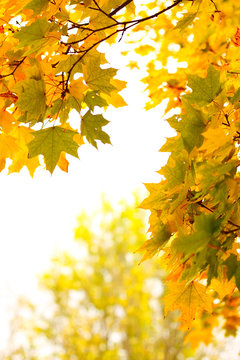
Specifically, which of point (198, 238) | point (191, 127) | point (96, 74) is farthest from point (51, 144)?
point (198, 238)

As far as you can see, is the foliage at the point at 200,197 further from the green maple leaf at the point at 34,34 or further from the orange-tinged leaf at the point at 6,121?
the orange-tinged leaf at the point at 6,121

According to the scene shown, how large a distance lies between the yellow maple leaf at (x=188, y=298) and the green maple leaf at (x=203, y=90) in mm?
477

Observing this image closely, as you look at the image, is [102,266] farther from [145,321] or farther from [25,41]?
[25,41]

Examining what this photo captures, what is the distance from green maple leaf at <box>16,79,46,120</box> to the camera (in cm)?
105

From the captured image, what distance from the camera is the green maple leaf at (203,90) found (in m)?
0.99

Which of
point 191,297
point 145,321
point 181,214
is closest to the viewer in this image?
point 181,214

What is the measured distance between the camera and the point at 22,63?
48.0 inches

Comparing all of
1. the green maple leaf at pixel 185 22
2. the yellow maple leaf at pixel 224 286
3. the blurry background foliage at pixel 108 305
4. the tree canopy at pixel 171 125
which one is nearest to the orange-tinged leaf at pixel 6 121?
the tree canopy at pixel 171 125

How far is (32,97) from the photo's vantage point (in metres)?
1.07

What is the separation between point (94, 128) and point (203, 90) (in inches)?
Answer: 11.9

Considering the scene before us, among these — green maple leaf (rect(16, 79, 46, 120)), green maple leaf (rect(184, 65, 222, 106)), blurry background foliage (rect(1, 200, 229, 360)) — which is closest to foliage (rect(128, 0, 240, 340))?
green maple leaf (rect(184, 65, 222, 106))

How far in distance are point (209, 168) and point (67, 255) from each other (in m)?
9.31

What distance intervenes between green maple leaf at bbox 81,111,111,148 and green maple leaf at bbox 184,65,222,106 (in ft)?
0.77

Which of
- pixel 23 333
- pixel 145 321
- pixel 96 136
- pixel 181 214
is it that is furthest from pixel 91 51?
pixel 23 333
